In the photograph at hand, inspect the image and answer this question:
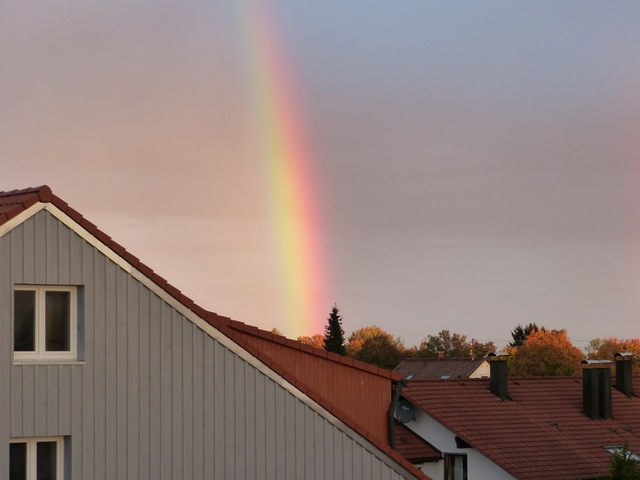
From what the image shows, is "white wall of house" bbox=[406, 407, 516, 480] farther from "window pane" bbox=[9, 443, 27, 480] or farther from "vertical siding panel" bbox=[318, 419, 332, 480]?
"window pane" bbox=[9, 443, 27, 480]

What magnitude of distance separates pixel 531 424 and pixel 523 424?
43cm

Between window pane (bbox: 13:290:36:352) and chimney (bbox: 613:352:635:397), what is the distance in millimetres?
31044

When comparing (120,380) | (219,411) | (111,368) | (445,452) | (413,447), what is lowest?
(445,452)

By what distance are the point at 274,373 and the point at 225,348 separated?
841mm

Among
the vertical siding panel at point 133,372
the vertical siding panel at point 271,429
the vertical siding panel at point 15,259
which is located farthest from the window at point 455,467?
the vertical siding panel at point 15,259

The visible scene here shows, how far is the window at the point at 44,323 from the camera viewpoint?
11.0 meters

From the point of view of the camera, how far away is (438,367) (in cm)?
8550

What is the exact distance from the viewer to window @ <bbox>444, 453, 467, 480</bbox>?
2779cm

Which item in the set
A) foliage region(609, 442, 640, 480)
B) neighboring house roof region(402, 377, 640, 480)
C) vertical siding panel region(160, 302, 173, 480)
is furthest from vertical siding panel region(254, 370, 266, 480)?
foliage region(609, 442, 640, 480)

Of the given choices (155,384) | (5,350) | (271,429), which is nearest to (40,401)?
(5,350)

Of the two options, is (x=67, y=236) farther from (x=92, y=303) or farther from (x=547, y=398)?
(x=547, y=398)

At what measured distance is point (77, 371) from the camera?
11.3 metres

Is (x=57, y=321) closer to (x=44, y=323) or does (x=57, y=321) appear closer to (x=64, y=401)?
(x=44, y=323)

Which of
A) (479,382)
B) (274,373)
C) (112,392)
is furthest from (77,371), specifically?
(479,382)
